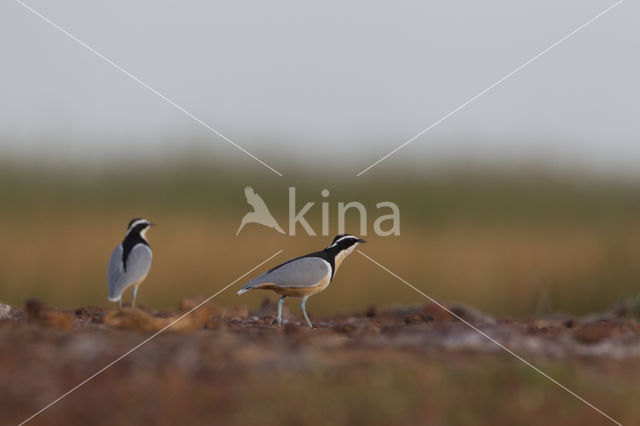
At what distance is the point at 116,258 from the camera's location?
6.12 meters

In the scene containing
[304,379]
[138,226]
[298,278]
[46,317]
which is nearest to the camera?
[304,379]

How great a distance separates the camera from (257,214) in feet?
33.6

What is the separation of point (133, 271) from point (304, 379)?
3110 mm

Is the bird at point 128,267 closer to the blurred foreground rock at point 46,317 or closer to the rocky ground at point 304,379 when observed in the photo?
the blurred foreground rock at point 46,317

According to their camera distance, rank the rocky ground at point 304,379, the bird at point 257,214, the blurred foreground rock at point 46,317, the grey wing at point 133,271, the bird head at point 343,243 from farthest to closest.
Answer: the bird at point 257,214
the grey wing at point 133,271
the bird head at point 343,243
the blurred foreground rock at point 46,317
the rocky ground at point 304,379

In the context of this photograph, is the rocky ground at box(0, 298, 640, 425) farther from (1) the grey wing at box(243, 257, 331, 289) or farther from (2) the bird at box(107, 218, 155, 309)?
(2) the bird at box(107, 218, 155, 309)

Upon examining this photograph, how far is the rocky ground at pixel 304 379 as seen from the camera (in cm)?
295

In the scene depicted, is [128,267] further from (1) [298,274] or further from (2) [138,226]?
(1) [298,274]

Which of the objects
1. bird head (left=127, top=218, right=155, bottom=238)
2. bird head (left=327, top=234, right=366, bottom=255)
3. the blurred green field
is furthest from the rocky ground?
the blurred green field

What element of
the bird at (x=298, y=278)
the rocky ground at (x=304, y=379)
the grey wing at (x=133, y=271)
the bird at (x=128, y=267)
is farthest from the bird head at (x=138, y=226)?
the rocky ground at (x=304, y=379)

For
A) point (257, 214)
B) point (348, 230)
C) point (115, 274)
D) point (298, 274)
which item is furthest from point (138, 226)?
point (257, 214)

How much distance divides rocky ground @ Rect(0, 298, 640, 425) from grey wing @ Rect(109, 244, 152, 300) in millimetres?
1643

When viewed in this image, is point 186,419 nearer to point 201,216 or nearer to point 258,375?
point 258,375

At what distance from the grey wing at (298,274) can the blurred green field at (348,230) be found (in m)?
3.54
